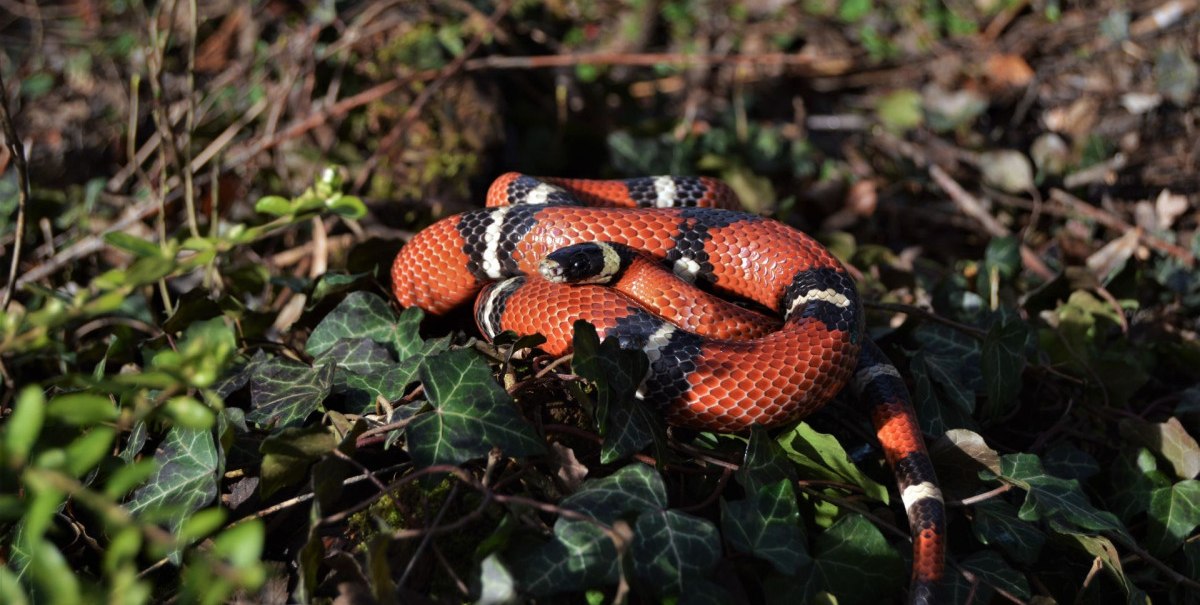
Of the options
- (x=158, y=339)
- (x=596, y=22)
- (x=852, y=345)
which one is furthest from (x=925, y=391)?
(x=596, y=22)

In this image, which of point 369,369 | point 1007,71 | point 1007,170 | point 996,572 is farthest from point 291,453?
point 1007,71

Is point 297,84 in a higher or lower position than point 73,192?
higher

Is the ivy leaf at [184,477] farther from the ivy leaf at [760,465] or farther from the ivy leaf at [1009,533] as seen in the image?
the ivy leaf at [1009,533]

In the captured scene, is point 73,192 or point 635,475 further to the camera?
point 73,192

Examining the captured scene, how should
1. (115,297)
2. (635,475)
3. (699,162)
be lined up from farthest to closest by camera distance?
(699,162) < (635,475) < (115,297)

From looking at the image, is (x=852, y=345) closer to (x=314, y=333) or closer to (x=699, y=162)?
(x=314, y=333)

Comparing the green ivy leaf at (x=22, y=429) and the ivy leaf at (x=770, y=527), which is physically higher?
the green ivy leaf at (x=22, y=429)

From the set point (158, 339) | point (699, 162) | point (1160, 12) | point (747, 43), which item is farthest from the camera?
point (747, 43)

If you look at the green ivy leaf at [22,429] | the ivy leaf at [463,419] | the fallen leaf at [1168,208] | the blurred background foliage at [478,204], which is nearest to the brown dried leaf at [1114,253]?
the blurred background foliage at [478,204]
